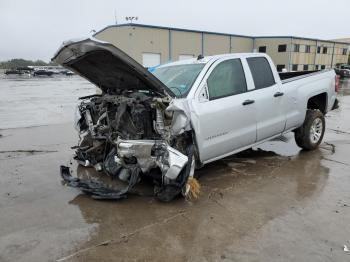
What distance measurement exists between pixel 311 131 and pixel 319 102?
0.85 meters

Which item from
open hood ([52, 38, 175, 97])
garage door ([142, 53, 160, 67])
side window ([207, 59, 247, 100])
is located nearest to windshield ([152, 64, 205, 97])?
side window ([207, 59, 247, 100])

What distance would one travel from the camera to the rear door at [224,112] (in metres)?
4.30

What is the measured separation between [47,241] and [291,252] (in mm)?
2434

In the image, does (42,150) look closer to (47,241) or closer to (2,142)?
(2,142)

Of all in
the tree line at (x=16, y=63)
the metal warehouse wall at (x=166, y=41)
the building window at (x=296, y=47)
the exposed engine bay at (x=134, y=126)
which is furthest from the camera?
the tree line at (x=16, y=63)

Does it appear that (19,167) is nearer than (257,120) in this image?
No

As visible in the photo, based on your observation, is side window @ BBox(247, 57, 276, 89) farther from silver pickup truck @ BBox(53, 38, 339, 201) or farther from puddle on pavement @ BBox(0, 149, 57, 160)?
puddle on pavement @ BBox(0, 149, 57, 160)

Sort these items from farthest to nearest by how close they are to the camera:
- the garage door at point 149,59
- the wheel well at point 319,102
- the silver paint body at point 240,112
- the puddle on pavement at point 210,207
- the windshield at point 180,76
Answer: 1. the garage door at point 149,59
2. the wheel well at point 319,102
3. the windshield at point 180,76
4. the silver paint body at point 240,112
5. the puddle on pavement at point 210,207

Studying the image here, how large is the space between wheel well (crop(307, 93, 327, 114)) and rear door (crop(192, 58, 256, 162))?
2.38 meters

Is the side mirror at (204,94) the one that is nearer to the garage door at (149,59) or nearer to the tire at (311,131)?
the tire at (311,131)

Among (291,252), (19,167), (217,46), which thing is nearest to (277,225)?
(291,252)

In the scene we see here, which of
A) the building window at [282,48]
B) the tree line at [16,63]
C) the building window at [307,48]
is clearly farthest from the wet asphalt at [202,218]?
the tree line at [16,63]

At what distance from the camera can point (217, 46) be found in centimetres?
2923

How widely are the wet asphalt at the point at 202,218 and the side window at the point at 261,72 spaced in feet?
4.72
